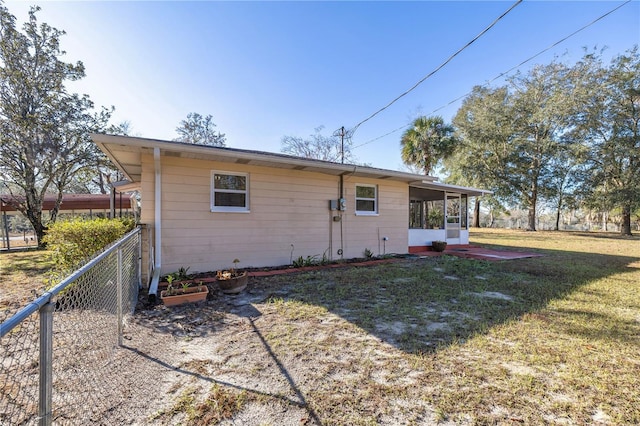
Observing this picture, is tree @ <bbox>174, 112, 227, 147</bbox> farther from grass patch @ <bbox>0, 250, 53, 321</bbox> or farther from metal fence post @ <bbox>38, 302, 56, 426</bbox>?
metal fence post @ <bbox>38, 302, 56, 426</bbox>

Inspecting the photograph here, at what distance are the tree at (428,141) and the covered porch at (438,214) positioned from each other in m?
6.89

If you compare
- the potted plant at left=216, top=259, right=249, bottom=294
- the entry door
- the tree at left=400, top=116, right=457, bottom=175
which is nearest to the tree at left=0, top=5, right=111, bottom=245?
the potted plant at left=216, top=259, right=249, bottom=294

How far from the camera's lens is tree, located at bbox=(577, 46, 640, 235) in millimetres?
18906

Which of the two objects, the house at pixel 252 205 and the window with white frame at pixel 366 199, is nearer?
the house at pixel 252 205

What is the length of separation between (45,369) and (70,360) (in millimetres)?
1939

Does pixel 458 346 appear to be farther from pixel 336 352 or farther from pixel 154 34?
pixel 154 34

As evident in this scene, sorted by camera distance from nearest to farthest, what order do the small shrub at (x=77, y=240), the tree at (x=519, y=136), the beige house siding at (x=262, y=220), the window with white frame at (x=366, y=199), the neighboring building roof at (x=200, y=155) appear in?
1. the small shrub at (x=77, y=240)
2. the neighboring building roof at (x=200, y=155)
3. the beige house siding at (x=262, y=220)
4. the window with white frame at (x=366, y=199)
5. the tree at (x=519, y=136)

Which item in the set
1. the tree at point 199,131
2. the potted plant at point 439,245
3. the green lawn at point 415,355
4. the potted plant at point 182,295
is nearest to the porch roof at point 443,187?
the potted plant at point 439,245

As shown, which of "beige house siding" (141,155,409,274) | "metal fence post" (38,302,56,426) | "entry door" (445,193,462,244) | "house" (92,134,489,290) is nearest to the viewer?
"metal fence post" (38,302,56,426)

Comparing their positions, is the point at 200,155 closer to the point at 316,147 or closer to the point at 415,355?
the point at 415,355

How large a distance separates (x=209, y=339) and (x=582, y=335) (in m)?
4.19

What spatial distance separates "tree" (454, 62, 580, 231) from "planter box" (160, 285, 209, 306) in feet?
75.0

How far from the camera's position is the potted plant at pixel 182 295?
4199 mm

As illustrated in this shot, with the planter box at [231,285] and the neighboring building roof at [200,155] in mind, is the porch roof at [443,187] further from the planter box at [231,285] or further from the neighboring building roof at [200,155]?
the planter box at [231,285]
